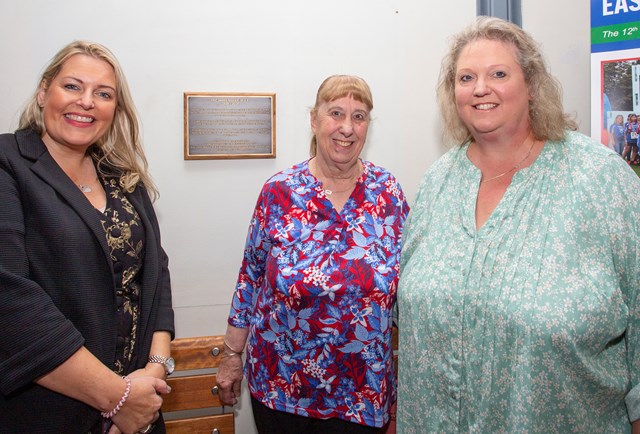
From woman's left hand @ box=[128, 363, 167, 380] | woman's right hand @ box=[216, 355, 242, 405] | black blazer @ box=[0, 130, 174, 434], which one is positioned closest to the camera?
black blazer @ box=[0, 130, 174, 434]

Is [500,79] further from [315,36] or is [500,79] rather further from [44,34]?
[44,34]

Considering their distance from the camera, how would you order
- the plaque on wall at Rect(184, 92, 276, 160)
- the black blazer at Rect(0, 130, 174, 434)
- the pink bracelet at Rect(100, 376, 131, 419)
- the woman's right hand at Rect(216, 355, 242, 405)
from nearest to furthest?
1. the black blazer at Rect(0, 130, 174, 434)
2. the pink bracelet at Rect(100, 376, 131, 419)
3. the woman's right hand at Rect(216, 355, 242, 405)
4. the plaque on wall at Rect(184, 92, 276, 160)

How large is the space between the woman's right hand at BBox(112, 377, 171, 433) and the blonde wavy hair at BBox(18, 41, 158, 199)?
1.89 ft

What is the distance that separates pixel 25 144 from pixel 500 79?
4.23ft

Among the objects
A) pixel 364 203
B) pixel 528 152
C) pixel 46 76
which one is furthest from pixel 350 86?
pixel 46 76

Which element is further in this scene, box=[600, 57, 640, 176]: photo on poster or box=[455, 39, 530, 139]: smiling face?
box=[600, 57, 640, 176]: photo on poster

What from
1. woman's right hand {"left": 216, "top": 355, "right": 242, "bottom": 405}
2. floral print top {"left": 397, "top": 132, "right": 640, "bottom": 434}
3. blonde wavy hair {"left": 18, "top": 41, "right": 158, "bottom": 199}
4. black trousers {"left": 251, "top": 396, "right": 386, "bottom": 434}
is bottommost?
black trousers {"left": 251, "top": 396, "right": 386, "bottom": 434}

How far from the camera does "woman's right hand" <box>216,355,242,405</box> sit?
1894mm

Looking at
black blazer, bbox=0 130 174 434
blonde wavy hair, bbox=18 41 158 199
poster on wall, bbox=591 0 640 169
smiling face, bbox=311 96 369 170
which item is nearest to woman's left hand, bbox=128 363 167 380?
black blazer, bbox=0 130 174 434

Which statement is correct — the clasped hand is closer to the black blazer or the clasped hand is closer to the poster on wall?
the black blazer

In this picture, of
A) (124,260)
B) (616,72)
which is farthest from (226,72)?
(616,72)

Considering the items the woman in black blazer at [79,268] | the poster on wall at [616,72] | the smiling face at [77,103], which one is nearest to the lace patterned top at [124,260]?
the woman in black blazer at [79,268]

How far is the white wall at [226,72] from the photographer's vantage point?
6.93ft

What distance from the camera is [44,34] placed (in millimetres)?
2090
